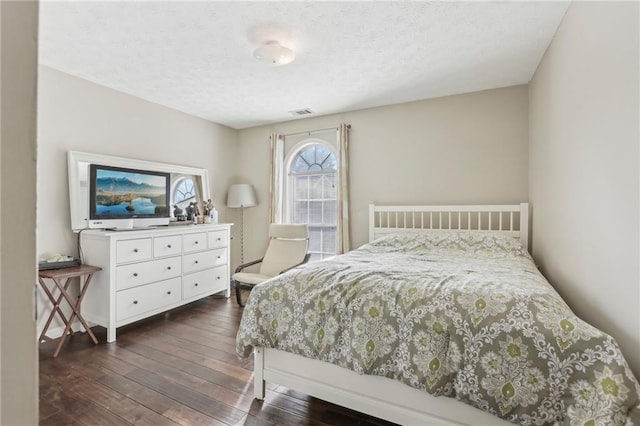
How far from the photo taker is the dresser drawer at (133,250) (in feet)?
9.39

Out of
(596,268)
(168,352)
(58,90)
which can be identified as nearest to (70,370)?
(168,352)

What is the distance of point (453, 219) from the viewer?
3.44 meters

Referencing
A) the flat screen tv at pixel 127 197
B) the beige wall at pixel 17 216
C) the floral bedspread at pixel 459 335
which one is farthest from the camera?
the flat screen tv at pixel 127 197

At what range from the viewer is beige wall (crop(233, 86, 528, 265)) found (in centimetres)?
322

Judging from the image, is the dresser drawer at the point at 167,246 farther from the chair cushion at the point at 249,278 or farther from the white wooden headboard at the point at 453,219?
the white wooden headboard at the point at 453,219

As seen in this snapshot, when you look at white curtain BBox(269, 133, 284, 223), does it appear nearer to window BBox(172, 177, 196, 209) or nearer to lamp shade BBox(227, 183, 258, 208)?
lamp shade BBox(227, 183, 258, 208)

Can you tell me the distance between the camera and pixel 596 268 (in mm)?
1597

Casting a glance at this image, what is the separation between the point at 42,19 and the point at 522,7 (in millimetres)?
3164

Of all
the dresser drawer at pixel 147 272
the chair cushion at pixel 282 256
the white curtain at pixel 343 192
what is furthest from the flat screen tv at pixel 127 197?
the white curtain at pixel 343 192

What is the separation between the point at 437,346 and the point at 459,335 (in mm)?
111

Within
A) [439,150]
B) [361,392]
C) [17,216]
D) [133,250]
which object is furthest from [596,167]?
[133,250]

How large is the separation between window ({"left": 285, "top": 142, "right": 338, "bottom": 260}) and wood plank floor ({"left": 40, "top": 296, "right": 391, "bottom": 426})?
6.09 feet

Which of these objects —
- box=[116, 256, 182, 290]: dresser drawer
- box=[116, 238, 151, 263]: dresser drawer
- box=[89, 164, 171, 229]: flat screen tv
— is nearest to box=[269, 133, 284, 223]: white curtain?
box=[89, 164, 171, 229]: flat screen tv

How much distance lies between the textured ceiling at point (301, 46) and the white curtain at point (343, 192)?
58cm
